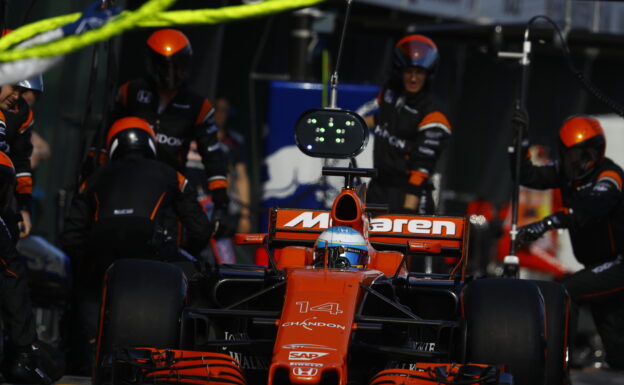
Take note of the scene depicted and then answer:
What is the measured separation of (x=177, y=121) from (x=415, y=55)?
67.3 inches

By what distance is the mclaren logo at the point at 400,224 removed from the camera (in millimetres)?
7078

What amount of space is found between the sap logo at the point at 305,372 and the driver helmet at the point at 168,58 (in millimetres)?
4012

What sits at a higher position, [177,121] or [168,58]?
[168,58]

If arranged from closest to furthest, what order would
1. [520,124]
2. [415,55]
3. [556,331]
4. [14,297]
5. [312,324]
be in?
[312,324], [556,331], [14,297], [520,124], [415,55]

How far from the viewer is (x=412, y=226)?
7176mm

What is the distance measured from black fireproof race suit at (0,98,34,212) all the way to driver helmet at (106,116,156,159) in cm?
48

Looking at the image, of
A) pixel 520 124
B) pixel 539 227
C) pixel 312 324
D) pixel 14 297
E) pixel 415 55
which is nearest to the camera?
pixel 312 324

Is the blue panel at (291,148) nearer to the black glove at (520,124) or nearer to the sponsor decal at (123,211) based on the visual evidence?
the black glove at (520,124)

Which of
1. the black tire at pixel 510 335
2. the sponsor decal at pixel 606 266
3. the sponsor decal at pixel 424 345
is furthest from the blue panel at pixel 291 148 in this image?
the black tire at pixel 510 335

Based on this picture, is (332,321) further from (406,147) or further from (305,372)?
(406,147)

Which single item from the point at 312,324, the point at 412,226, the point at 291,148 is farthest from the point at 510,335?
the point at 291,148

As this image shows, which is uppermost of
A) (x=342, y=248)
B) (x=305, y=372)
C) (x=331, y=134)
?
(x=331, y=134)

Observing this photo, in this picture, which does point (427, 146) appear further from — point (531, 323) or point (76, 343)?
point (531, 323)

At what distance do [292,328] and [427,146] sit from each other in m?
3.99
